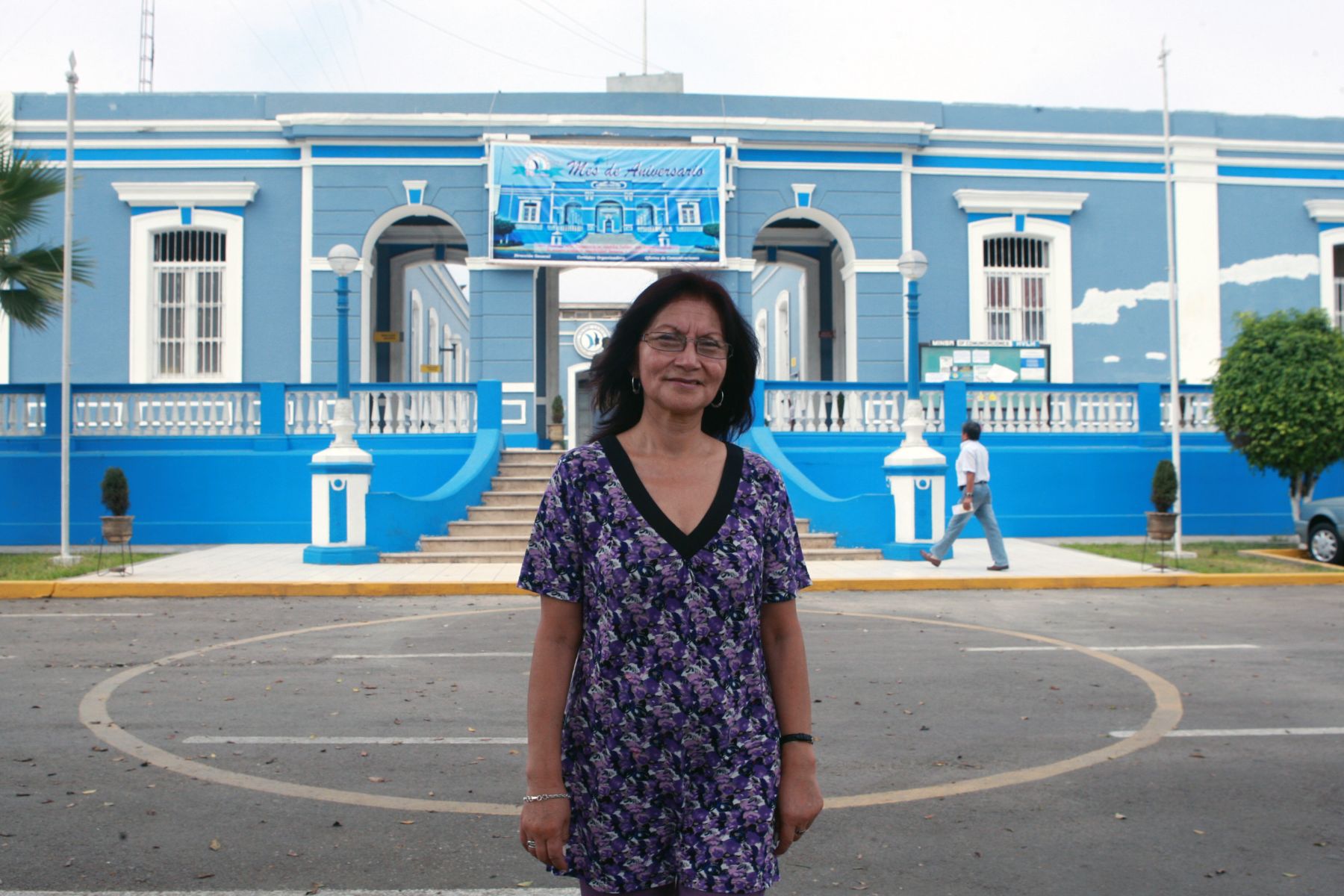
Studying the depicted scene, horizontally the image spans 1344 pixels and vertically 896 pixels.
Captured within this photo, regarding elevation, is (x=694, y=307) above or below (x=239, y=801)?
above

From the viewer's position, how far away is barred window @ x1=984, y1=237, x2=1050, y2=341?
2019 centimetres

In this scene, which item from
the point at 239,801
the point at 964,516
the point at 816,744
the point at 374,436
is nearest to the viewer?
the point at 239,801

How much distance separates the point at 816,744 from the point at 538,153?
49.6 ft

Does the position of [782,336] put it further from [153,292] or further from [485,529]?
[485,529]

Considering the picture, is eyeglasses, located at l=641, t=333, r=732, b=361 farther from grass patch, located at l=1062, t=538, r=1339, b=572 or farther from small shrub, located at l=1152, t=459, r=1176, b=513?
small shrub, located at l=1152, t=459, r=1176, b=513

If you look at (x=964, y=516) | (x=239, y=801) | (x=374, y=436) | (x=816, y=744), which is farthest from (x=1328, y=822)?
(x=374, y=436)

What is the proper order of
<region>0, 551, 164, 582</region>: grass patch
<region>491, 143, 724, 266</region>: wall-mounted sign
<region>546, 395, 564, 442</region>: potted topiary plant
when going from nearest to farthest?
<region>0, 551, 164, 582</region>: grass patch
<region>491, 143, 724, 266</region>: wall-mounted sign
<region>546, 395, 564, 442</region>: potted topiary plant

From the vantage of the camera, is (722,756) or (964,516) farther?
(964,516)

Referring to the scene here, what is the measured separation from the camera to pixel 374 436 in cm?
1677

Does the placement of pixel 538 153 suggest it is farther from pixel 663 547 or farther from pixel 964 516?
pixel 663 547

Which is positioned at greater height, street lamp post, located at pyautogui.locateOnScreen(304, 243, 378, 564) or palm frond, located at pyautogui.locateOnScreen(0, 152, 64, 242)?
palm frond, located at pyautogui.locateOnScreen(0, 152, 64, 242)

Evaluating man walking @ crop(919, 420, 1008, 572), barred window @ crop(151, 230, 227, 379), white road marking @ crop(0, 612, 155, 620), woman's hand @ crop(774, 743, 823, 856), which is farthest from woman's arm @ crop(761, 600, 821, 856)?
barred window @ crop(151, 230, 227, 379)

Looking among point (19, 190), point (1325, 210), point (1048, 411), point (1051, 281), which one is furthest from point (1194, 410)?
point (19, 190)

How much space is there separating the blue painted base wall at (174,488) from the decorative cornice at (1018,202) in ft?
35.3
